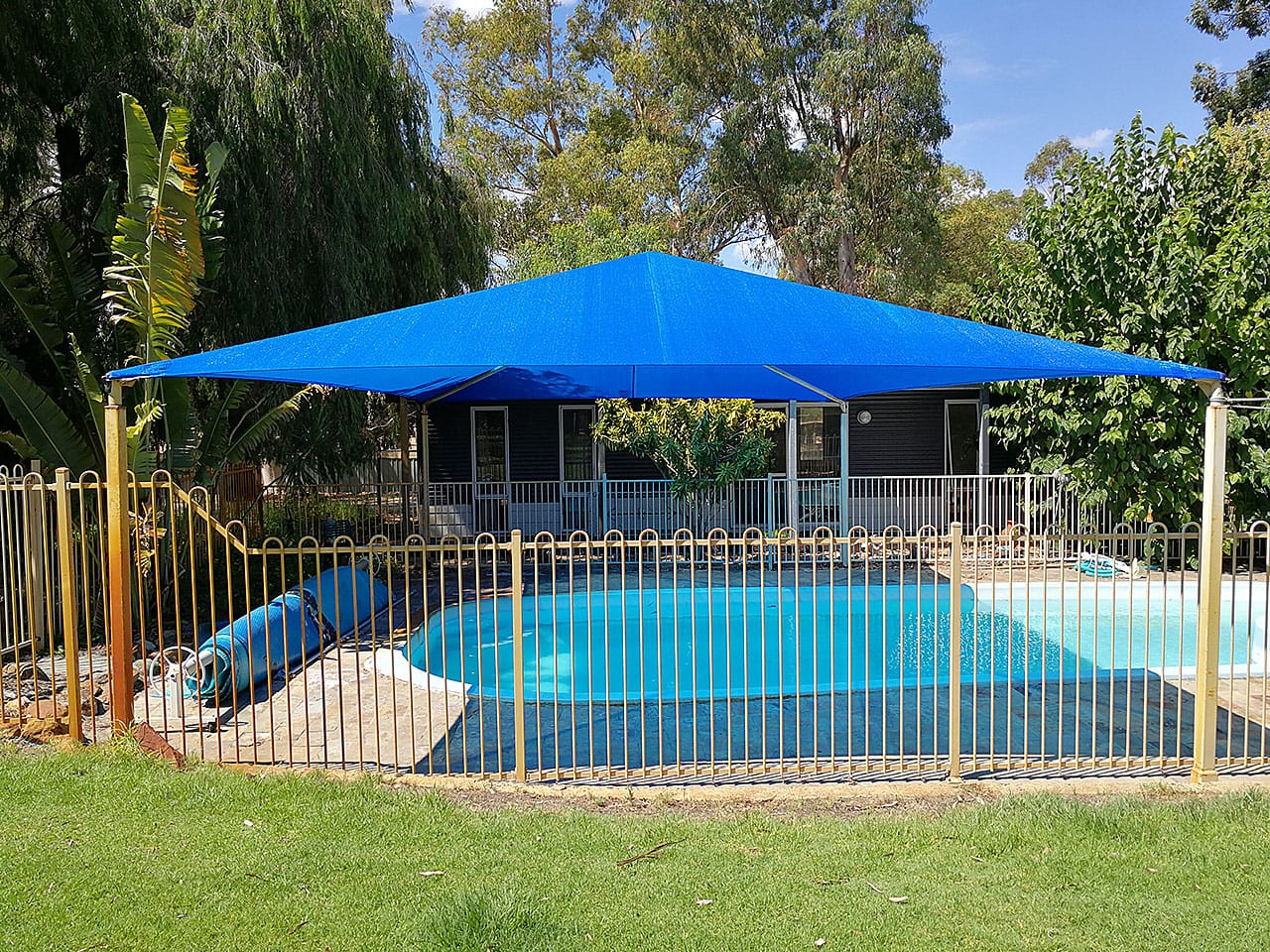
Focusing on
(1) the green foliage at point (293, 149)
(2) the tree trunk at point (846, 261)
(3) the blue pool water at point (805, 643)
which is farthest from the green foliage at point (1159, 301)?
(2) the tree trunk at point (846, 261)

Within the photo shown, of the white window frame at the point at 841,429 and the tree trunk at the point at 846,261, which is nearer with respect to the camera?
the white window frame at the point at 841,429

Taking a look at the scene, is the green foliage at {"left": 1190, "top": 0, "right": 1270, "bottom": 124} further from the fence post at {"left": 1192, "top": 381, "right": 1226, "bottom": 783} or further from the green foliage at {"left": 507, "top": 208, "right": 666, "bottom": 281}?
the fence post at {"left": 1192, "top": 381, "right": 1226, "bottom": 783}

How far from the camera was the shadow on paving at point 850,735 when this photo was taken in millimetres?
5883

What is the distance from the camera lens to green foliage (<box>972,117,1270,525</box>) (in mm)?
12102

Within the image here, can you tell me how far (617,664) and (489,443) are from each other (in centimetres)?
980

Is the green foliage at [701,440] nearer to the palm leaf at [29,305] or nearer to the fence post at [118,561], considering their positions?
the palm leaf at [29,305]

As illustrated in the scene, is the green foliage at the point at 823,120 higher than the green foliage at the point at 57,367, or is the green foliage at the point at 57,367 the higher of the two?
the green foliage at the point at 823,120

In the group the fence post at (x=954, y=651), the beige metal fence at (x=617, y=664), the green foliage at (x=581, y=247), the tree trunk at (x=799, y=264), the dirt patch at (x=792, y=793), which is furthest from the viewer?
the tree trunk at (x=799, y=264)

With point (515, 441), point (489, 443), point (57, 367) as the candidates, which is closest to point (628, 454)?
→ point (515, 441)

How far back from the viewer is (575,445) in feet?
64.8

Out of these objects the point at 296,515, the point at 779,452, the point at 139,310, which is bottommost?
the point at 296,515

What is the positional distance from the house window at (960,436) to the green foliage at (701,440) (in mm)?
4654

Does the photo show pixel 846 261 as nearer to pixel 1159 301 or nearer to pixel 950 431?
pixel 950 431

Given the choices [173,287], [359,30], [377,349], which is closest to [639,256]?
[377,349]
